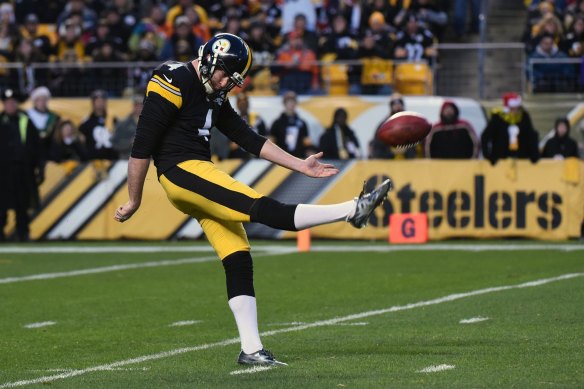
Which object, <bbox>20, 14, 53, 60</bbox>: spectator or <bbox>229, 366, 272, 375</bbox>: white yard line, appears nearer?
<bbox>229, 366, 272, 375</bbox>: white yard line

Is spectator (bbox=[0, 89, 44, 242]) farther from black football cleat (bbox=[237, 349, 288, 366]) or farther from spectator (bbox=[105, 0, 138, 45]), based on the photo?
black football cleat (bbox=[237, 349, 288, 366])

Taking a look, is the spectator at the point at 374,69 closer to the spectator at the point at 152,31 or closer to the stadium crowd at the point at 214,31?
the stadium crowd at the point at 214,31

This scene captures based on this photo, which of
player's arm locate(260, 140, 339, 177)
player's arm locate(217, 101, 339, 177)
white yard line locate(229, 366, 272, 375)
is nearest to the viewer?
white yard line locate(229, 366, 272, 375)

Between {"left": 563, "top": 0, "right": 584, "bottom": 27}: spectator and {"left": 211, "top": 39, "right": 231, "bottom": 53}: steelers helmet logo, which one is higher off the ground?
{"left": 563, "top": 0, "right": 584, "bottom": 27}: spectator

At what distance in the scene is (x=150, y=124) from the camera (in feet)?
25.5

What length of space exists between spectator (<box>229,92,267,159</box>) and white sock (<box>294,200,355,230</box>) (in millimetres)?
11721

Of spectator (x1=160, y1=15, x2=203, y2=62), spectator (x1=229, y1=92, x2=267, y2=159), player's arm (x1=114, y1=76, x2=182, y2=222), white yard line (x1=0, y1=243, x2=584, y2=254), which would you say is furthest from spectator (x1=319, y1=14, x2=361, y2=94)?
player's arm (x1=114, y1=76, x2=182, y2=222)

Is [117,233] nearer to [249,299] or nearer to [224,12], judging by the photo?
[224,12]

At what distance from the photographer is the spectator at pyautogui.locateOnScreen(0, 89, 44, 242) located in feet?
63.1

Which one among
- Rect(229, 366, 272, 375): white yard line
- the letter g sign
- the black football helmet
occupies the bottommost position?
the letter g sign

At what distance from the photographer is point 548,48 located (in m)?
21.2

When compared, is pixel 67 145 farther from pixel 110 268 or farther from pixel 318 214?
pixel 318 214

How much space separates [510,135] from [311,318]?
9362 mm

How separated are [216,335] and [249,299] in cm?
164
